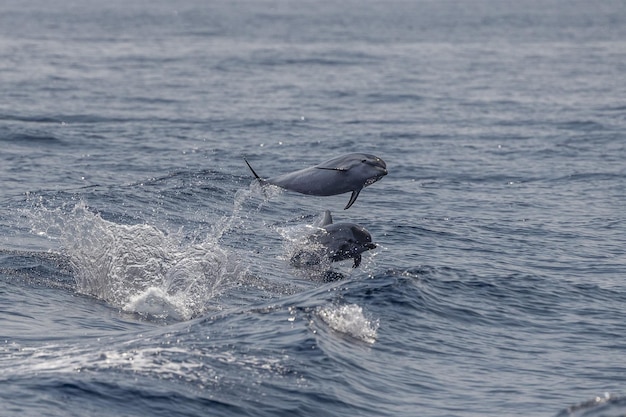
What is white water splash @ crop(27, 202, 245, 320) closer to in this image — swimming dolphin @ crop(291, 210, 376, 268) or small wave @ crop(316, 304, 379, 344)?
swimming dolphin @ crop(291, 210, 376, 268)

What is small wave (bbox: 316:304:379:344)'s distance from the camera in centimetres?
1739

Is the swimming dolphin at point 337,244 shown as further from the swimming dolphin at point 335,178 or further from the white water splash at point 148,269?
the swimming dolphin at point 335,178

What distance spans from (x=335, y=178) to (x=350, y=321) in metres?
2.86

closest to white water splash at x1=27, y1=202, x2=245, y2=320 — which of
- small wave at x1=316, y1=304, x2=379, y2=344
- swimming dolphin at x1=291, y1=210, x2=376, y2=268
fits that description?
swimming dolphin at x1=291, y1=210, x2=376, y2=268

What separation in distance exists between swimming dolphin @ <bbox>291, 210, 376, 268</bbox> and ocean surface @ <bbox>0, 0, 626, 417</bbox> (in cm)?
37

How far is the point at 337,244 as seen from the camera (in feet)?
71.3

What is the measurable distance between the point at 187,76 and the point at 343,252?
38296mm

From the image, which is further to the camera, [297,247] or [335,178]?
[297,247]

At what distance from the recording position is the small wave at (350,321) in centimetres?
1739

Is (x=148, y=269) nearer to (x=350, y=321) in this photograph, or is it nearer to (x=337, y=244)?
(x=337, y=244)

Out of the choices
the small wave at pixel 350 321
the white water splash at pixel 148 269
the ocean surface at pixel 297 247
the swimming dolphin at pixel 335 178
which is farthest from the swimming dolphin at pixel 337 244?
the small wave at pixel 350 321

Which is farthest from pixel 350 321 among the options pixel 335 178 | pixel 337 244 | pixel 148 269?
pixel 148 269

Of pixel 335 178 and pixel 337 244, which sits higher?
pixel 335 178

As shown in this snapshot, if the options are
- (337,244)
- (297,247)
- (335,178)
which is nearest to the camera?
(335,178)
